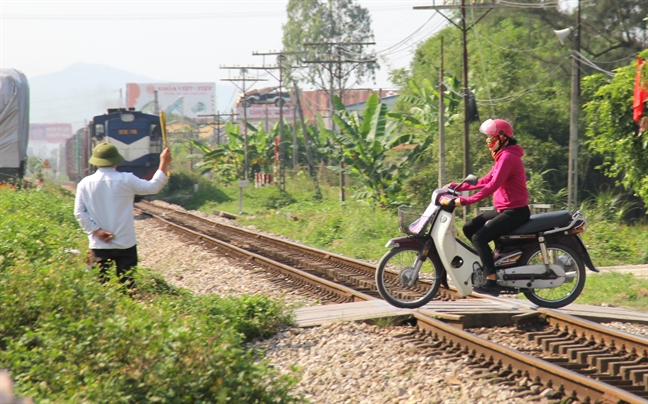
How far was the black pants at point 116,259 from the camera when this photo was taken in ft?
22.5

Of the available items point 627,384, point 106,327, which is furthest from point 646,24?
point 106,327

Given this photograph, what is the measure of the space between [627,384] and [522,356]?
0.77 meters

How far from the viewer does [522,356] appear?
5.85m

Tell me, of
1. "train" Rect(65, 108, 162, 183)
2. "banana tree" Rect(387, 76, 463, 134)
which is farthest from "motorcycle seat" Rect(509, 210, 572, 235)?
"train" Rect(65, 108, 162, 183)

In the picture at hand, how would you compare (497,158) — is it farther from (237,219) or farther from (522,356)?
(237,219)

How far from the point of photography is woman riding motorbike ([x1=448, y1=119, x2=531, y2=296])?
300 inches

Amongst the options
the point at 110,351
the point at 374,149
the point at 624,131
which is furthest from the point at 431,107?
the point at 110,351

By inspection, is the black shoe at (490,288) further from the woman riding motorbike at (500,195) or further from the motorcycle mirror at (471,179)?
the motorcycle mirror at (471,179)

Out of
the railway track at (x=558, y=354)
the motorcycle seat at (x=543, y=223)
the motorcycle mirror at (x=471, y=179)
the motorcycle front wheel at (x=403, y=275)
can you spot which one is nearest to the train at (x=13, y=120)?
the railway track at (x=558, y=354)

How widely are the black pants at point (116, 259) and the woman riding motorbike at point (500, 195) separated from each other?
10.7 feet

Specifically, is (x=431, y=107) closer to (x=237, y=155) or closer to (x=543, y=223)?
(x=543, y=223)

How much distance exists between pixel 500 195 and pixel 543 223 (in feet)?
1.72

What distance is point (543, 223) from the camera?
7785 millimetres

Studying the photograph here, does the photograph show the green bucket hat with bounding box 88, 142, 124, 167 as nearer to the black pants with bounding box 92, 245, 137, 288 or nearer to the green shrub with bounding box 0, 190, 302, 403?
the black pants with bounding box 92, 245, 137, 288
